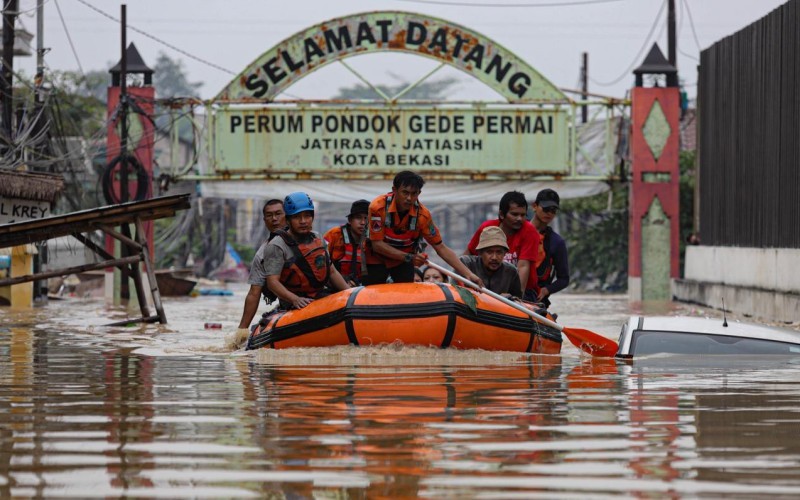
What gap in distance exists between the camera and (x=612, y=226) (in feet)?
131

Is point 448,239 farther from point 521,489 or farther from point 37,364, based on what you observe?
point 521,489

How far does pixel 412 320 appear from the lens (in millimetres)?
11727

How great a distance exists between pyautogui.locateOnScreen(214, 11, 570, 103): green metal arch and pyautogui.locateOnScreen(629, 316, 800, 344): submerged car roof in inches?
710

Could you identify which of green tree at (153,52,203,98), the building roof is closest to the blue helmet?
the building roof

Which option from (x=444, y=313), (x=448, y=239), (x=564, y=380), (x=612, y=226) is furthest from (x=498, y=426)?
(x=448, y=239)

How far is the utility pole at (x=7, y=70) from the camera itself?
88.1 ft

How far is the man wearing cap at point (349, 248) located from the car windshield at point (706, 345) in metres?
3.12

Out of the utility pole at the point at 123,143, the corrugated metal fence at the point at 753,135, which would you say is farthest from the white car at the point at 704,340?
the utility pole at the point at 123,143

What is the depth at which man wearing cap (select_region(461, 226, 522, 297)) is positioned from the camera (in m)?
12.1

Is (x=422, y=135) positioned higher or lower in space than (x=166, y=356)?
higher

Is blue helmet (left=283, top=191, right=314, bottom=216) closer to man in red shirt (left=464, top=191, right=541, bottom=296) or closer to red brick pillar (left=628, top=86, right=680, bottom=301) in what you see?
man in red shirt (left=464, top=191, right=541, bottom=296)

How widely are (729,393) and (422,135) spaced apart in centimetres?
2085

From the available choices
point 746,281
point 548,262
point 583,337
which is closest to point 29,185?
point 746,281

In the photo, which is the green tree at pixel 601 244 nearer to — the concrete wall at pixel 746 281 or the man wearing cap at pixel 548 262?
the concrete wall at pixel 746 281
